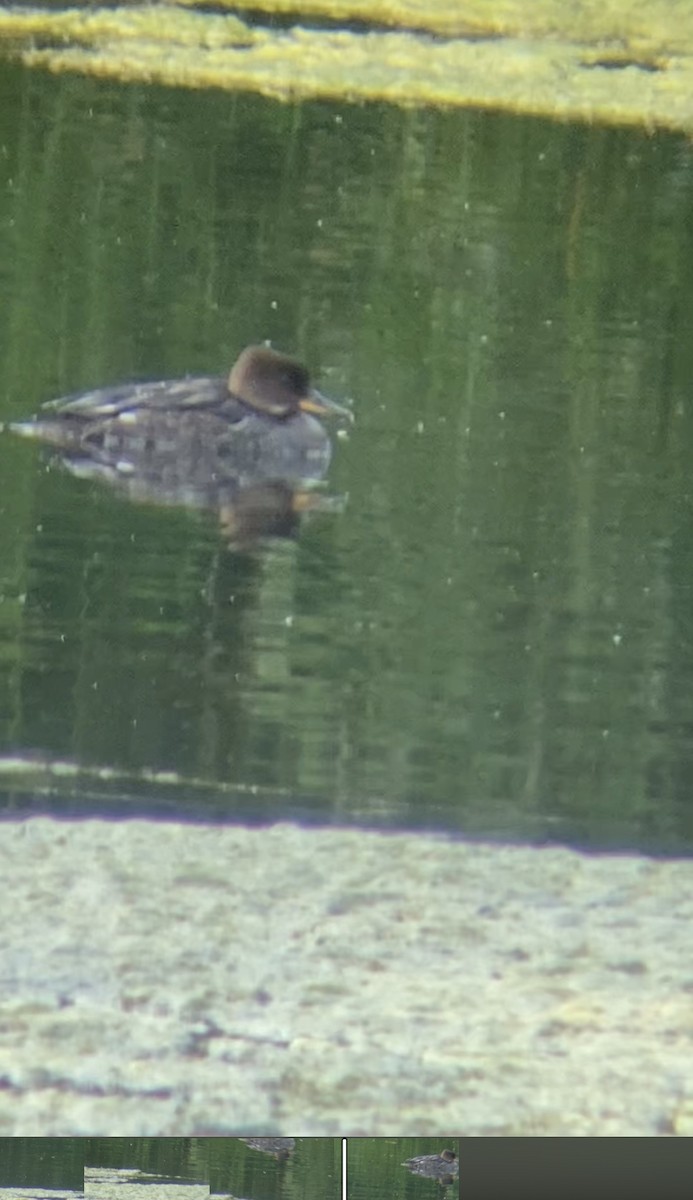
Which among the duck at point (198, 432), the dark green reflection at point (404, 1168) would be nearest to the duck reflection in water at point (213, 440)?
the duck at point (198, 432)

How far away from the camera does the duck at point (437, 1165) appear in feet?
6.48

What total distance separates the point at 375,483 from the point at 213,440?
0.36m

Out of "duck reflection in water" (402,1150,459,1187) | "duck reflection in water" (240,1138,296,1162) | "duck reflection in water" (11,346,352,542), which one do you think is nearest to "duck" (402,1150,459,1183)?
"duck reflection in water" (402,1150,459,1187)

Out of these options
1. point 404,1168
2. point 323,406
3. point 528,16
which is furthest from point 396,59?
point 404,1168

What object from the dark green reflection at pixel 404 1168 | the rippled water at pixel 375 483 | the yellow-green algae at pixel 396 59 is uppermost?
the yellow-green algae at pixel 396 59

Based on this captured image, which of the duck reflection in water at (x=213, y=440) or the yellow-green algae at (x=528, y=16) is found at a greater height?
the yellow-green algae at (x=528, y=16)

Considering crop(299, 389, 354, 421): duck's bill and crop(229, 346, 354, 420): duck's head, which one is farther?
crop(299, 389, 354, 421): duck's bill

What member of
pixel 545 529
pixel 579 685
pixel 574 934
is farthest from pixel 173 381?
pixel 574 934

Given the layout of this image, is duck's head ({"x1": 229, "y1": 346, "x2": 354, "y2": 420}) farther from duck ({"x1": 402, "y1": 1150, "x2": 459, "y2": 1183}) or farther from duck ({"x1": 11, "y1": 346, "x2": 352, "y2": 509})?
duck ({"x1": 402, "y1": 1150, "x2": 459, "y2": 1183})

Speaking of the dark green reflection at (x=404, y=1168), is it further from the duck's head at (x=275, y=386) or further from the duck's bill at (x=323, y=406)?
the duck's bill at (x=323, y=406)

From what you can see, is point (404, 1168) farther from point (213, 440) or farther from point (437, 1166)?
point (213, 440)

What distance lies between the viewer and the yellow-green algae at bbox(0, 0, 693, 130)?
4.93 m

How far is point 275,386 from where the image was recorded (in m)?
4.54

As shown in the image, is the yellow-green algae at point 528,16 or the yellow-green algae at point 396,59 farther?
the yellow-green algae at point 396,59
